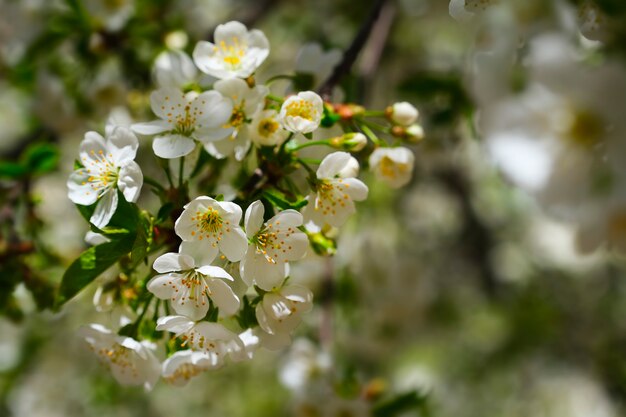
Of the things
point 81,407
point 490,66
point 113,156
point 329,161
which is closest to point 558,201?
point 490,66

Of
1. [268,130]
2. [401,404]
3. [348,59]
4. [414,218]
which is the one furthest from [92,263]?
[414,218]

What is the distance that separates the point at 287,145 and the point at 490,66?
0.30 m

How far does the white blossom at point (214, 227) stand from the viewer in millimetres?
818

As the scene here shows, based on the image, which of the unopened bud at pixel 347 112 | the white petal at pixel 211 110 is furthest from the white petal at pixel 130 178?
the unopened bud at pixel 347 112

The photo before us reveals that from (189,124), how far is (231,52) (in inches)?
6.2

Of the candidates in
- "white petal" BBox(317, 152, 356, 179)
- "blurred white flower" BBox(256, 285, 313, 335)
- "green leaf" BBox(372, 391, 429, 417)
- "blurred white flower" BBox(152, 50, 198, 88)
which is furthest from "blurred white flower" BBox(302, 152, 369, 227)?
"green leaf" BBox(372, 391, 429, 417)

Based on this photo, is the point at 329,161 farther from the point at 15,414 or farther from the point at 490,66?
the point at 15,414

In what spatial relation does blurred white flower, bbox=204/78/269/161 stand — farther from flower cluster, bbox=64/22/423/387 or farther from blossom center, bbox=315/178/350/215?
blossom center, bbox=315/178/350/215

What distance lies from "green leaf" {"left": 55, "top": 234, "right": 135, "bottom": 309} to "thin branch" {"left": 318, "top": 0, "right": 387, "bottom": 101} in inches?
15.3

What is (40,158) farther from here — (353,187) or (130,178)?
(353,187)

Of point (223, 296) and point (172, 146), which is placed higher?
point (172, 146)

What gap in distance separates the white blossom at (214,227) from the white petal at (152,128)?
0.14 meters

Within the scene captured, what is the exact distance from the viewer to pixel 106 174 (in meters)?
0.90

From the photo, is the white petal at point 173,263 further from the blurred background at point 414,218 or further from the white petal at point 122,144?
the blurred background at point 414,218
